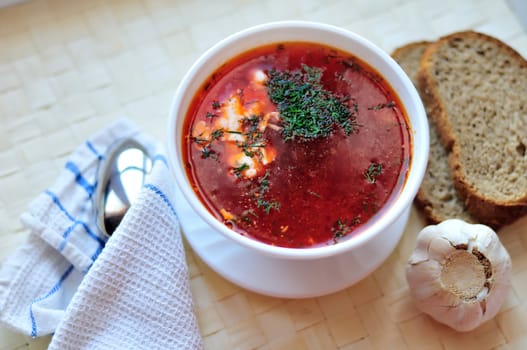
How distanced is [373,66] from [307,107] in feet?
0.76

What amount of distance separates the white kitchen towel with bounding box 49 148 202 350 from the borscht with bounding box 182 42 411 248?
205mm

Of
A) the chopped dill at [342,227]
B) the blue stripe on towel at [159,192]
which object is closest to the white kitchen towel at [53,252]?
the blue stripe on towel at [159,192]

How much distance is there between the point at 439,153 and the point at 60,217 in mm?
1106

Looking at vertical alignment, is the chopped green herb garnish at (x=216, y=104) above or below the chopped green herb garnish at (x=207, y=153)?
above

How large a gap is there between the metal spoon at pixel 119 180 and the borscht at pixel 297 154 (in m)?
0.28

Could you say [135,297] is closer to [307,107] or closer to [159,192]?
[159,192]

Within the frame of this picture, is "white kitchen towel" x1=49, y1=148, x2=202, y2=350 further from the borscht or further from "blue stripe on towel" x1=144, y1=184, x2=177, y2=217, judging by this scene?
the borscht

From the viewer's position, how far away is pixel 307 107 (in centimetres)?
173

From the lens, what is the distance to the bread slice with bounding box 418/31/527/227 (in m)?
1.98

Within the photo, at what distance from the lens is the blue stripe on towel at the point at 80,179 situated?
6.50 ft

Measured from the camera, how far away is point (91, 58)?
2162 mm

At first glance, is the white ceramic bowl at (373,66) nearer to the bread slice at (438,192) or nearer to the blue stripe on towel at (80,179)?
the bread slice at (438,192)

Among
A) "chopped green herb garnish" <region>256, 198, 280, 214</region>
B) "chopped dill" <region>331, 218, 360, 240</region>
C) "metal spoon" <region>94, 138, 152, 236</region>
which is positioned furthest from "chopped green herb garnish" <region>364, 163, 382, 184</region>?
"metal spoon" <region>94, 138, 152, 236</region>

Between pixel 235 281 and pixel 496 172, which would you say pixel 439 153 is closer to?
pixel 496 172
